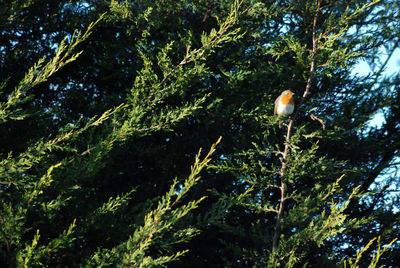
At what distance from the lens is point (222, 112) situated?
5254 millimetres

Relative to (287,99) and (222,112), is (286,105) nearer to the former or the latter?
(287,99)

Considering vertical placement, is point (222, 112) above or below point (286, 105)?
above

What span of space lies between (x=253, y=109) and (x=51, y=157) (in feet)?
7.86

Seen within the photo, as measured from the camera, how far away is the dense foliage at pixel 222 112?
4312mm

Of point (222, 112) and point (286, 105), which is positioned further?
point (222, 112)

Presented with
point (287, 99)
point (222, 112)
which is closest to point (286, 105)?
point (287, 99)

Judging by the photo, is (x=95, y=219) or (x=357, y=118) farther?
(x=357, y=118)

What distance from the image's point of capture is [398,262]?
5352 millimetres

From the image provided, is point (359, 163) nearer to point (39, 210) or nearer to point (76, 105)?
point (76, 105)

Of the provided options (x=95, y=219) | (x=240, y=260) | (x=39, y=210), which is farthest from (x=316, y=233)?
(x=39, y=210)

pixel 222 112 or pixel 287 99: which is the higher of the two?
pixel 222 112

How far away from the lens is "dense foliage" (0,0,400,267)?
431cm

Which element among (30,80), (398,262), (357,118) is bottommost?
(398,262)

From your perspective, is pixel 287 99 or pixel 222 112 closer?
pixel 287 99
